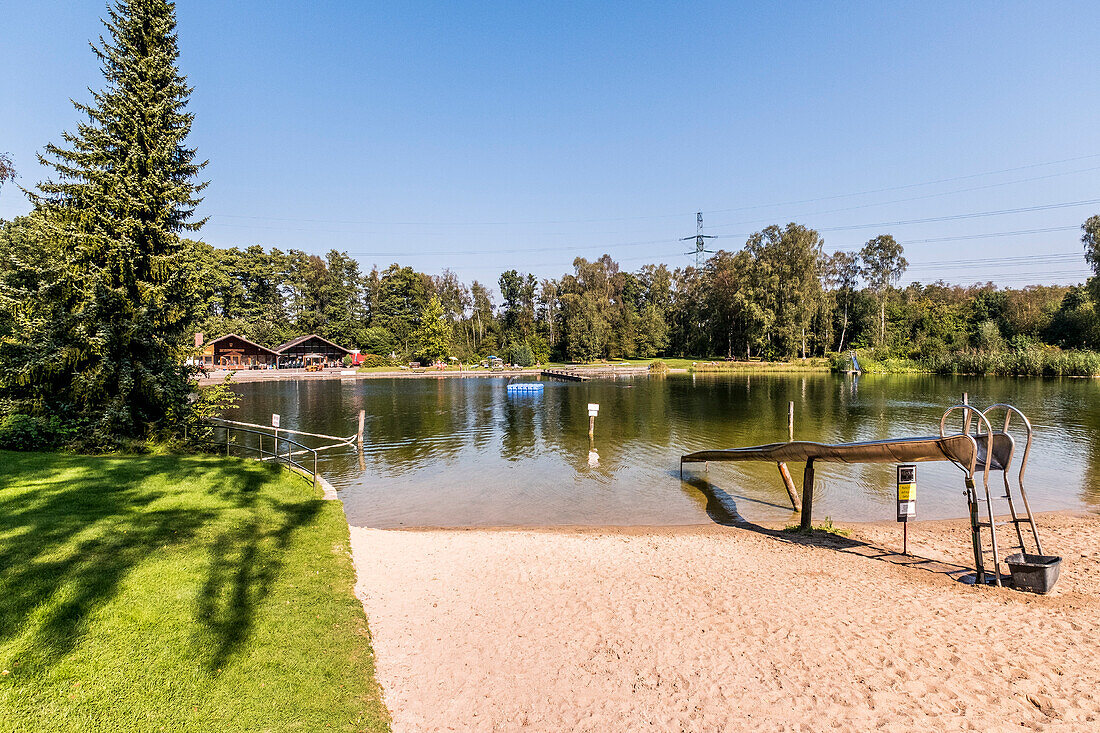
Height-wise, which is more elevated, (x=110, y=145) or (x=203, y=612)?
(x=110, y=145)

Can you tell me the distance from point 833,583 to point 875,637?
7.09 ft

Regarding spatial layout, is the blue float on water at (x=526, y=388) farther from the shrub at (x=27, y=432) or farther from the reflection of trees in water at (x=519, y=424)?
the shrub at (x=27, y=432)

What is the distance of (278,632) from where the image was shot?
18.6 feet

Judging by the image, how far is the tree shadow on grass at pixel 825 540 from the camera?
9.50 meters

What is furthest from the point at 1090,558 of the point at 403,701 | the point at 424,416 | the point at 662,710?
the point at 424,416

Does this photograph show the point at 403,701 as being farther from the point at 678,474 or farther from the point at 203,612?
the point at 678,474

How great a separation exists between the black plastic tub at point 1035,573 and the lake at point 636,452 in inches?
234

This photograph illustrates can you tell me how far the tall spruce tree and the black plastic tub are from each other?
64.4 feet

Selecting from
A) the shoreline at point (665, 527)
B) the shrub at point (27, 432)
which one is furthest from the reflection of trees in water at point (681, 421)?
the shrub at point (27, 432)

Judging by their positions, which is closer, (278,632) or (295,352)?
(278,632)

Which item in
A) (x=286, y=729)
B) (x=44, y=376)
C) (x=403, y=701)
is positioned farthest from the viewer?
(x=44, y=376)

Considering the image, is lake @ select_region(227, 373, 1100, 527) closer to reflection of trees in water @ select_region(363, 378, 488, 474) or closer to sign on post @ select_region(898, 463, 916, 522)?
reflection of trees in water @ select_region(363, 378, 488, 474)

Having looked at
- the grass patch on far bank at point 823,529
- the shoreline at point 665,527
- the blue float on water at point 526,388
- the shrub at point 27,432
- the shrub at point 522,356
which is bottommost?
the shoreline at point 665,527

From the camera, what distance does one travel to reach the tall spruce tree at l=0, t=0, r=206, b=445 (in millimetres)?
13758
